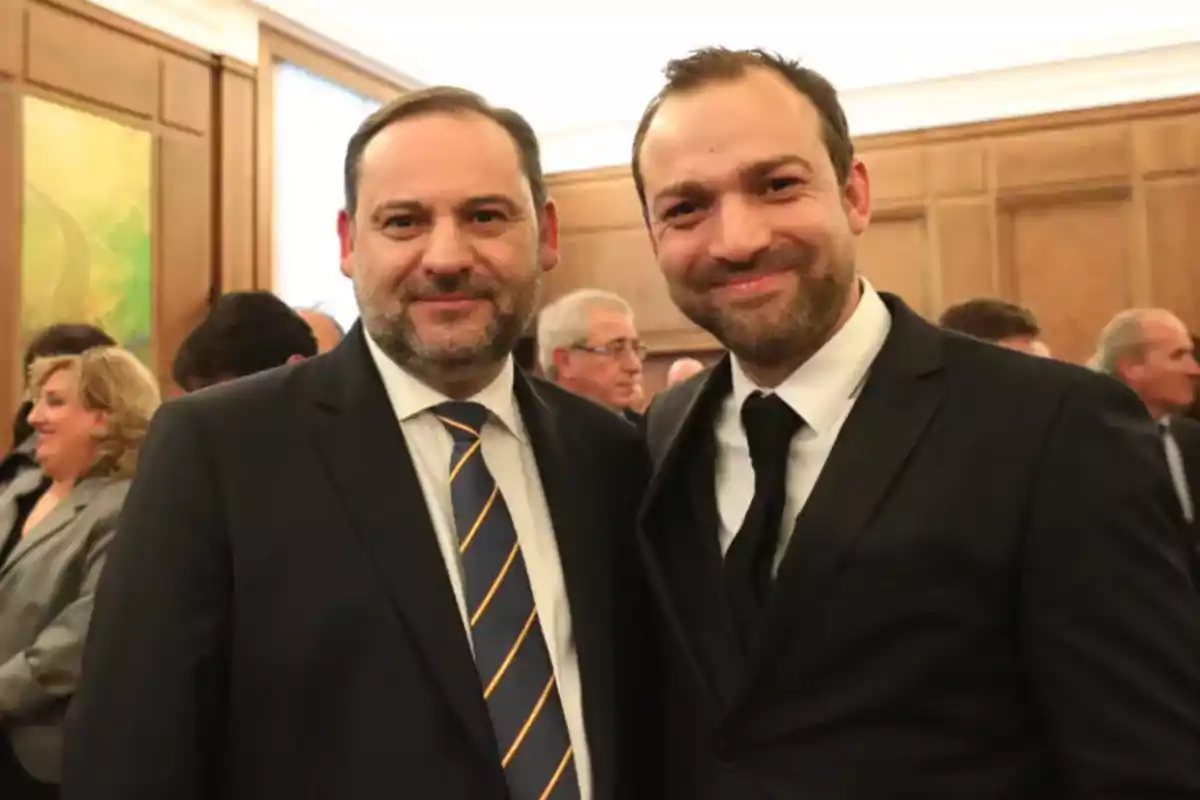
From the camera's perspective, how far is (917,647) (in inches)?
46.9

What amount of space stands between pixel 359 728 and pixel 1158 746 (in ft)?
2.63

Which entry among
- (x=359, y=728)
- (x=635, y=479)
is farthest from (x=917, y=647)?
(x=359, y=728)

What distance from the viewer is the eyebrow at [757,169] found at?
1.32 metres

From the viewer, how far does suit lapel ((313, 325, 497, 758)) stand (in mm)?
1178

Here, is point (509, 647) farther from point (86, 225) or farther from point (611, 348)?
point (86, 225)

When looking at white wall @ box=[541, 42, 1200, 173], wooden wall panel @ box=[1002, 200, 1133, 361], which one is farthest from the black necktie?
white wall @ box=[541, 42, 1200, 173]

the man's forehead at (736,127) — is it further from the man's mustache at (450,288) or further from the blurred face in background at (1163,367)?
the blurred face in background at (1163,367)

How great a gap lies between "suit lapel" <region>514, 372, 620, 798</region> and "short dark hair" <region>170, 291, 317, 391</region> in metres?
1.13

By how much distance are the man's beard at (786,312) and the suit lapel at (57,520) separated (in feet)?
5.22

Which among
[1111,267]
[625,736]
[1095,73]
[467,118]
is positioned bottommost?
[625,736]

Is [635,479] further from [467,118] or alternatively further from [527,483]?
[467,118]

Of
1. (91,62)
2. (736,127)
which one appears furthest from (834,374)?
(91,62)

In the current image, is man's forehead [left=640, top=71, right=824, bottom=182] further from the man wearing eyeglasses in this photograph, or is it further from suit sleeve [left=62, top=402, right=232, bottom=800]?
the man wearing eyeglasses

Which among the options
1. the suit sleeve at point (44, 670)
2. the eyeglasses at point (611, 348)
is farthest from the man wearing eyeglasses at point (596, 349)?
the suit sleeve at point (44, 670)
